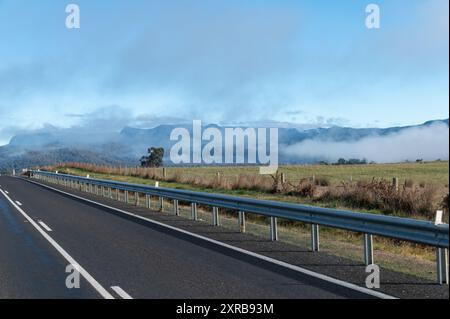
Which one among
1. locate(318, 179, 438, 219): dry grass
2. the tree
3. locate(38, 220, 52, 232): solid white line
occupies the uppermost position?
the tree

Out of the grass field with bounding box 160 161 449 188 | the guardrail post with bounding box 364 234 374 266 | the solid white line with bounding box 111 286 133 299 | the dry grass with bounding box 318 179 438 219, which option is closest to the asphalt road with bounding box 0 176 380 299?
the solid white line with bounding box 111 286 133 299

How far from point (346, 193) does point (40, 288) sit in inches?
668

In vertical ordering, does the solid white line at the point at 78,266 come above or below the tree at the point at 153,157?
below

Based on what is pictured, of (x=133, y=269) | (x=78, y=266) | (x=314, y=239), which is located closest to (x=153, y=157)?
(x=314, y=239)

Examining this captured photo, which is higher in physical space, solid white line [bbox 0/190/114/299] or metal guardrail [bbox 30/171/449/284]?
metal guardrail [bbox 30/171/449/284]

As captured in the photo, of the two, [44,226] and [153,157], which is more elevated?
[153,157]

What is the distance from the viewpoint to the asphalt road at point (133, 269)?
7.81m

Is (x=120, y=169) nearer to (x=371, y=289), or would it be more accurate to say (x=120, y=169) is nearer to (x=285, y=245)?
(x=285, y=245)

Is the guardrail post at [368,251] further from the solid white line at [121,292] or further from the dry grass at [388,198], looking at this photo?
the dry grass at [388,198]

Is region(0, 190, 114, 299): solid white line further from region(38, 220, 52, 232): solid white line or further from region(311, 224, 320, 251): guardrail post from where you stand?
region(311, 224, 320, 251): guardrail post

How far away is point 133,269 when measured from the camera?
9.45 m

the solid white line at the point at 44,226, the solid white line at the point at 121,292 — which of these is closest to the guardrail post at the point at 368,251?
the solid white line at the point at 121,292

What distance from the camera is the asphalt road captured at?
25.6ft

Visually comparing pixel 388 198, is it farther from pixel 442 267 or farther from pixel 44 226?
pixel 442 267
